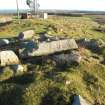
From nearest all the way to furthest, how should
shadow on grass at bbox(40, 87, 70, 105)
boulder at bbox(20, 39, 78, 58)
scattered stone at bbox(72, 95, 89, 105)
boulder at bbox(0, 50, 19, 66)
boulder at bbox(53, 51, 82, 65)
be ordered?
scattered stone at bbox(72, 95, 89, 105) → shadow on grass at bbox(40, 87, 70, 105) → boulder at bbox(53, 51, 82, 65) → boulder at bbox(0, 50, 19, 66) → boulder at bbox(20, 39, 78, 58)

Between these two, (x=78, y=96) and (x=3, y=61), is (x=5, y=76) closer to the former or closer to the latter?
(x=3, y=61)

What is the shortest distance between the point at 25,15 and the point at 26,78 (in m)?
45.0

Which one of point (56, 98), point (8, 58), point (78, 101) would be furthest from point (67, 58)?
point (78, 101)

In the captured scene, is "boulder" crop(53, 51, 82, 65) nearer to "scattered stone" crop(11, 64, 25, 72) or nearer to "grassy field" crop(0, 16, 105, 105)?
"grassy field" crop(0, 16, 105, 105)

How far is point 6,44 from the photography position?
79.4 feet

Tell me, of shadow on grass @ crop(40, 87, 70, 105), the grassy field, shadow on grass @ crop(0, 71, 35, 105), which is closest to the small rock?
the grassy field

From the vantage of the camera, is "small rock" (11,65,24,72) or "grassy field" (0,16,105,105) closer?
"grassy field" (0,16,105,105)

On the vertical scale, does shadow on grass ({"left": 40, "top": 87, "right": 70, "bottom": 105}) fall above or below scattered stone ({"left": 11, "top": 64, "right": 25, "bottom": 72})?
below

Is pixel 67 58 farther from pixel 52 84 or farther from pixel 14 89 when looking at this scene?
pixel 14 89

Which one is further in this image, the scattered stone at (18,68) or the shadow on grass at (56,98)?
the scattered stone at (18,68)

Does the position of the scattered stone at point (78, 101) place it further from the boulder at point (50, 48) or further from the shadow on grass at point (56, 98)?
the boulder at point (50, 48)

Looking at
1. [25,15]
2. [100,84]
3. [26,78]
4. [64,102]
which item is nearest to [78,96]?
[64,102]

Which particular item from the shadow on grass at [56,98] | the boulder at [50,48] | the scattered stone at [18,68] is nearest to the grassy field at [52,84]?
the shadow on grass at [56,98]

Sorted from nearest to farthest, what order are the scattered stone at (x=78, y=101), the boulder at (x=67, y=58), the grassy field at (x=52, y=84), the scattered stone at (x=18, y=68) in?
the scattered stone at (x=78, y=101) → the grassy field at (x=52, y=84) → the scattered stone at (x=18, y=68) → the boulder at (x=67, y=58)
